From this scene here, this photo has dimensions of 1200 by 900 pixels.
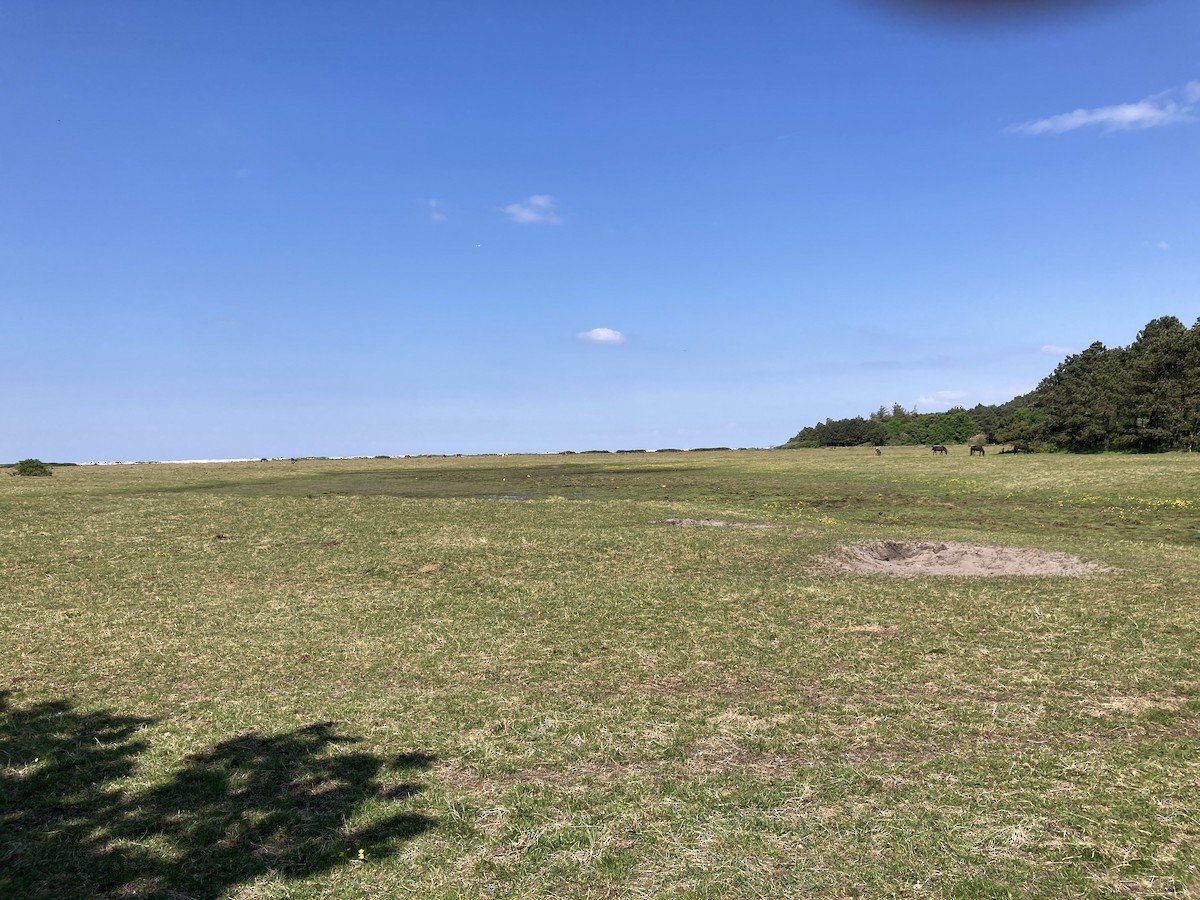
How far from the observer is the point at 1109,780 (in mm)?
7324

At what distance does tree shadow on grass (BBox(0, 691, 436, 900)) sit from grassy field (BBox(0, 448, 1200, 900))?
0.12 ft

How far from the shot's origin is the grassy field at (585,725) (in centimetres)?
595

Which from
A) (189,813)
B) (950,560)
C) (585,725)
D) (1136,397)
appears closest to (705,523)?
(950,560)

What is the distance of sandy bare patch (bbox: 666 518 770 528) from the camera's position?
27.0 m

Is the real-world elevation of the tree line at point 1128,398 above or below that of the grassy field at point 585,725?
above

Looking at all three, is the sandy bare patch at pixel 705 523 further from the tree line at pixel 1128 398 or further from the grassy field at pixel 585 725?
the tree line at pixel 1128 398

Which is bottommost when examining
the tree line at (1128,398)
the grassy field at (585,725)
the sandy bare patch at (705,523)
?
the grassy field at (585,725)

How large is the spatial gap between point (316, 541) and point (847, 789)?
65.5 ft

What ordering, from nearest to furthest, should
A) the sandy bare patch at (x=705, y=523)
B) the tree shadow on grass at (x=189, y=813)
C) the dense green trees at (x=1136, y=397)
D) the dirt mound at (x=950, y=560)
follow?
the tree shadow on grass at (x=189, y=813) → the dirt mound at (x=950, y=560) → the sandy bare patch at (x=705, y=523) → the dense green trees at (x=1136, y=397)

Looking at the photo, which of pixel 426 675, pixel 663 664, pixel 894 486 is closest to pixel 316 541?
pixel 426 675

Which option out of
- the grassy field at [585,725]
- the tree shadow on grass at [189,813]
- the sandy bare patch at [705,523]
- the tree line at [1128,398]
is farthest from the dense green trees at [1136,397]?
the tree shadow on grass at [189,813]

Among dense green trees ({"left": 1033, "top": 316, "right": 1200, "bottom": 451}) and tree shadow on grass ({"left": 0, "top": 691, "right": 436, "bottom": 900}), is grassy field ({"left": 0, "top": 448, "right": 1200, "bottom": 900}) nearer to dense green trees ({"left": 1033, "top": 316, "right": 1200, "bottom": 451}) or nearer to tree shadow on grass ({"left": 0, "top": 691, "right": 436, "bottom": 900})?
tree shadow on grass ({"left": 0, "top": 691, "right": 436, "bottom": 900})

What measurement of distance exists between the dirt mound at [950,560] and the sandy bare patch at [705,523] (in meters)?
5.58

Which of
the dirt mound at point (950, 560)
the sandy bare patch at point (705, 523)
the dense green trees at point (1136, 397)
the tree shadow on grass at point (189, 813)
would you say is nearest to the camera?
the tree shadow on grass at point (189, 813)
